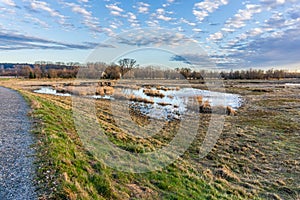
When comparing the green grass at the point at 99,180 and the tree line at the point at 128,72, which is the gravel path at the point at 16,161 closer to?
the green grass at the point at 99,180

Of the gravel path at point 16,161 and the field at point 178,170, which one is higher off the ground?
the gravel path at point 16,161

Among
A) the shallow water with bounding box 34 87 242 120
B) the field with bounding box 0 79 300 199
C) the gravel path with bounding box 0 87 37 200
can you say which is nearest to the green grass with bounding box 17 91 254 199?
the field with bounding box 0 79 300 199

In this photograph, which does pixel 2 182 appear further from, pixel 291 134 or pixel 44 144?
pixel 291 134

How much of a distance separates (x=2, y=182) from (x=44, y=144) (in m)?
2.58

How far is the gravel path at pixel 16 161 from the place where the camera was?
17.0ft

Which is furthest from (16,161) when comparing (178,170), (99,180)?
(178,170)

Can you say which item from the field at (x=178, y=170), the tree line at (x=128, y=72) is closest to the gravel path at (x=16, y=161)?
the field at (x=178, y=170)

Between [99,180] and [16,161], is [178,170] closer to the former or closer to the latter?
[99,180]

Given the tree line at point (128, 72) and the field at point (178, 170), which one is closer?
the field at point (178, 170)

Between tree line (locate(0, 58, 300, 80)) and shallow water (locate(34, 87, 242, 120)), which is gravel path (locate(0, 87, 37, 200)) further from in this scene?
tree line (locate(0, 58, 300, 80))

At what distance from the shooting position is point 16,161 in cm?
673

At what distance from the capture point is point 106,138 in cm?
1207

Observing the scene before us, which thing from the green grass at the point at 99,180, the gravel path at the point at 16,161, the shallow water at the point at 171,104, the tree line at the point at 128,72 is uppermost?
the tree line at the point at 128,72

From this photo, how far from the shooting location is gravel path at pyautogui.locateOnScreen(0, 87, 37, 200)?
5.18 m
